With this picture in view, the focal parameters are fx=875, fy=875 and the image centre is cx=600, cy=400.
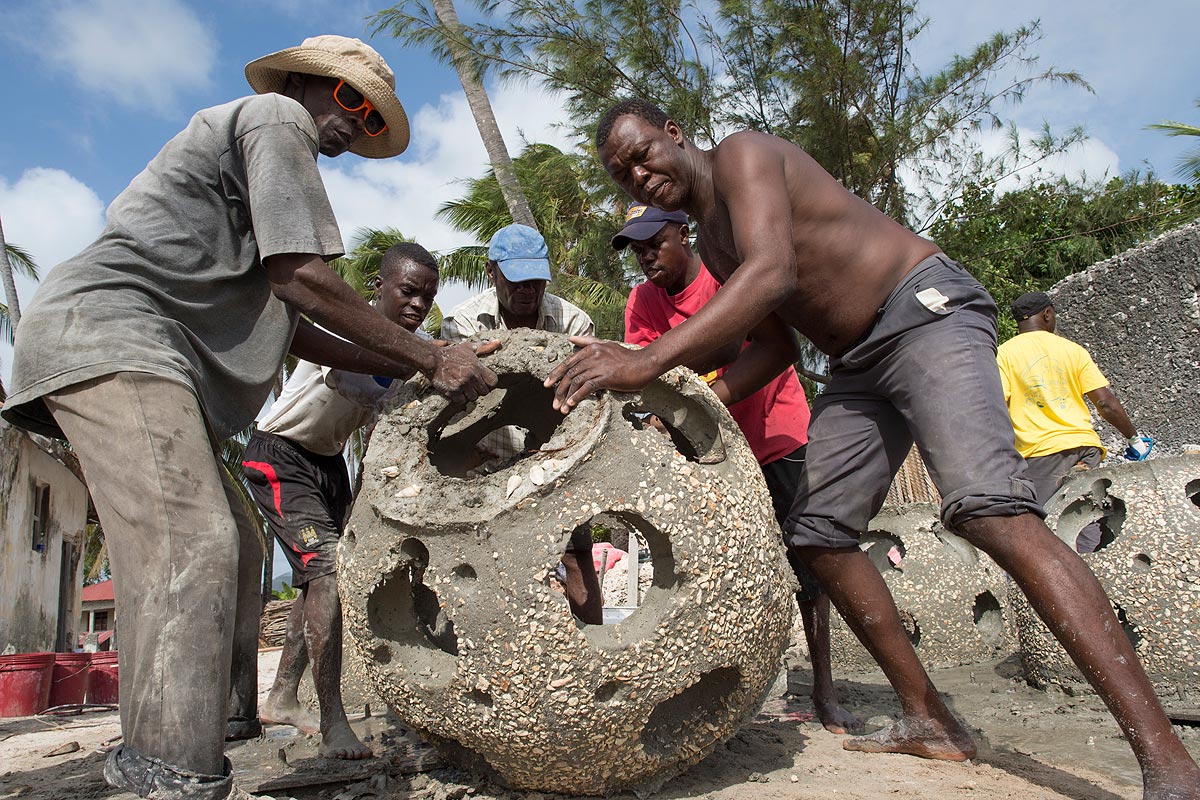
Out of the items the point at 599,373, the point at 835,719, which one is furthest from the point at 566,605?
the point at 835,719

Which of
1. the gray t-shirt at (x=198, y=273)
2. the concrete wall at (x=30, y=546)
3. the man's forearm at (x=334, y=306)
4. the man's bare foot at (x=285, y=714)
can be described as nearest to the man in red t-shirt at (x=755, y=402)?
the man's forearm at (x=334, y=306)

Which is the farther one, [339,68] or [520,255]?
[520,255]

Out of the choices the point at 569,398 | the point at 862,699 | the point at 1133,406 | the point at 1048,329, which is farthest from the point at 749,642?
the point at 1133,406

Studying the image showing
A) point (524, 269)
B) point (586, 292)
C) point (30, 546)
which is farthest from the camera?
point (586, 292)

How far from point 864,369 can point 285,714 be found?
3.35 metres

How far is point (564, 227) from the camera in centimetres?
1691

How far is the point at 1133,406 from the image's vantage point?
7938 mm

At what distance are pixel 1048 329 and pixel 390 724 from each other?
16.2ft

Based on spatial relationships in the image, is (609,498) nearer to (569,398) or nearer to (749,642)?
(569,398)

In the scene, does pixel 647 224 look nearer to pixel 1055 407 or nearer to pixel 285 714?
pixel 285 714

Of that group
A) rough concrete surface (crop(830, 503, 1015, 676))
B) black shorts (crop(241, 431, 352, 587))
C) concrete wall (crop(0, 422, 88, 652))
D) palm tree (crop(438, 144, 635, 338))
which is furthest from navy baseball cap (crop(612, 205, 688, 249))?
concrete wall (crop(0, 422, 88, 652))

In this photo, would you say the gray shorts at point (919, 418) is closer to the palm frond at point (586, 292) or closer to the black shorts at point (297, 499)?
the black shorts at point (297, 499)

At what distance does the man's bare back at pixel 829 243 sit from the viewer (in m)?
3.00

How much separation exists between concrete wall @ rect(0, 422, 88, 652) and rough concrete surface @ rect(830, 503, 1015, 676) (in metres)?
11.9
